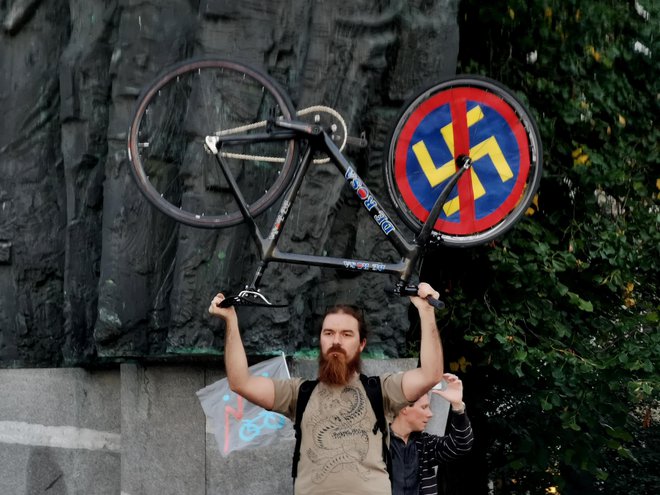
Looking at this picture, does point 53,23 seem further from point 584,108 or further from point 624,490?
point 624,490

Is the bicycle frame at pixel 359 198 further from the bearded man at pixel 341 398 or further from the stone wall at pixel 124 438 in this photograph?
the stone wall at pixel 124 438

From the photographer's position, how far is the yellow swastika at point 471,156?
5977mm

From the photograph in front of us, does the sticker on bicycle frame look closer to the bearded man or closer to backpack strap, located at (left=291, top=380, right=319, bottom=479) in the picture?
the bearded man

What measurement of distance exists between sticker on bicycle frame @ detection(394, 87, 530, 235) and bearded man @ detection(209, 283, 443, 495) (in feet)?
3.07

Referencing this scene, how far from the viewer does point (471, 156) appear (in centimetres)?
→ 599

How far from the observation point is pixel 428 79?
7.83m

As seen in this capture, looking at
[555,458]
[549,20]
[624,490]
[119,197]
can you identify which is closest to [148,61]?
[119,197]

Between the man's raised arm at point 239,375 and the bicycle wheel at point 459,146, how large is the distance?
1121 mm

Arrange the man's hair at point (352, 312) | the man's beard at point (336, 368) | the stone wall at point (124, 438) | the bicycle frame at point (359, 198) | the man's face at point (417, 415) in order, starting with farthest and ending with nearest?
the stone wall at point (124, 438) < the bicycle frame at point (359, 198) < the man's face at point (417, 415) < the man's hair at point (352, 312) < the man's beard at point (336, 368)

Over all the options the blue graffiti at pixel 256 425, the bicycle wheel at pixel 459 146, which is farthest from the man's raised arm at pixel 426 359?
the blue graffiti at pixel 256 425

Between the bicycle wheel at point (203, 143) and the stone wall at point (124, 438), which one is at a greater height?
the bicycle wheel at point (203, 143)

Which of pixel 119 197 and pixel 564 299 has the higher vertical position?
pixel 119 197

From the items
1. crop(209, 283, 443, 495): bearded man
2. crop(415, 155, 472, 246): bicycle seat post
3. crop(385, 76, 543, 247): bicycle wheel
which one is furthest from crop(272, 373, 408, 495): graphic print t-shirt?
crop(385, 76, 543, 247): bicycle wheel

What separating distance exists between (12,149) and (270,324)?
2.63 m
